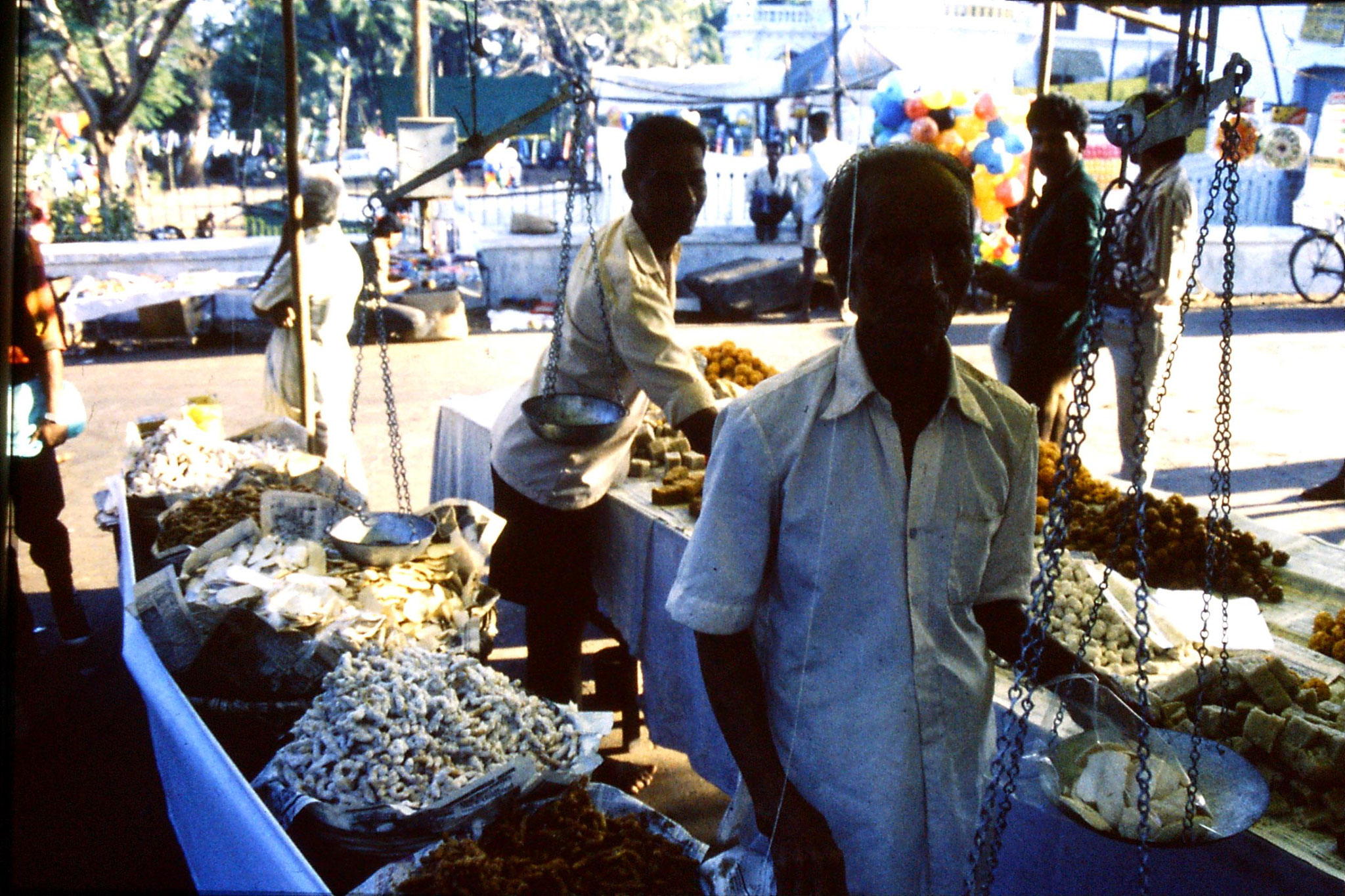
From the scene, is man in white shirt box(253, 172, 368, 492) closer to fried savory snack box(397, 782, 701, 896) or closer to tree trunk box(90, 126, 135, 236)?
fried savory snack box(397, 782, 701, 896)

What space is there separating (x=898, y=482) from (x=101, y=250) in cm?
1077

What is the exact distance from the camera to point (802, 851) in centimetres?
125

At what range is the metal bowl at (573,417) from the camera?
99.5 inches

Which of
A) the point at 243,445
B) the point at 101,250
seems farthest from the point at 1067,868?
the point at 101,250

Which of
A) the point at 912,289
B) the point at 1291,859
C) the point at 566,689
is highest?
the point at 912,289

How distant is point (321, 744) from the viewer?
6.45 feet

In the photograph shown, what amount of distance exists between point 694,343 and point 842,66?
176 inches

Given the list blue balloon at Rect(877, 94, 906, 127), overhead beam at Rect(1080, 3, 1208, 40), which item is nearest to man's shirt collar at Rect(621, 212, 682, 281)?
overhead beam at Rect(1080, 3, 1208, 40)

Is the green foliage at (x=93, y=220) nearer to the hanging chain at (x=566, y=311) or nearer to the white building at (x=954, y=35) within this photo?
the white building at (x=954, y=35)

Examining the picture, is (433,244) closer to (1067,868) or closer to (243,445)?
(243,445)

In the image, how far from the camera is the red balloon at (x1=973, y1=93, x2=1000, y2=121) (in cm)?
766

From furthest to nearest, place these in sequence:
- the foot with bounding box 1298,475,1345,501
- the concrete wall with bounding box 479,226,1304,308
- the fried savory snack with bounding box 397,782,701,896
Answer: the concrete wall with bounding box 479,226,1304,308 → the foot with bounding box 1298,475,1345,501 → the fried savory snack with bounding box 397,782,701,896

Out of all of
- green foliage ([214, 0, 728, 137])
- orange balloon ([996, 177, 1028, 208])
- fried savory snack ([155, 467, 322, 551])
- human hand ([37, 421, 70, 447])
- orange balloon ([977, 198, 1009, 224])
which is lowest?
fried savory snack ([155, 467, 322, 551])

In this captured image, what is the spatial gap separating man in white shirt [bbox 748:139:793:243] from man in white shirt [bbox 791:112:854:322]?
54.0 inches
